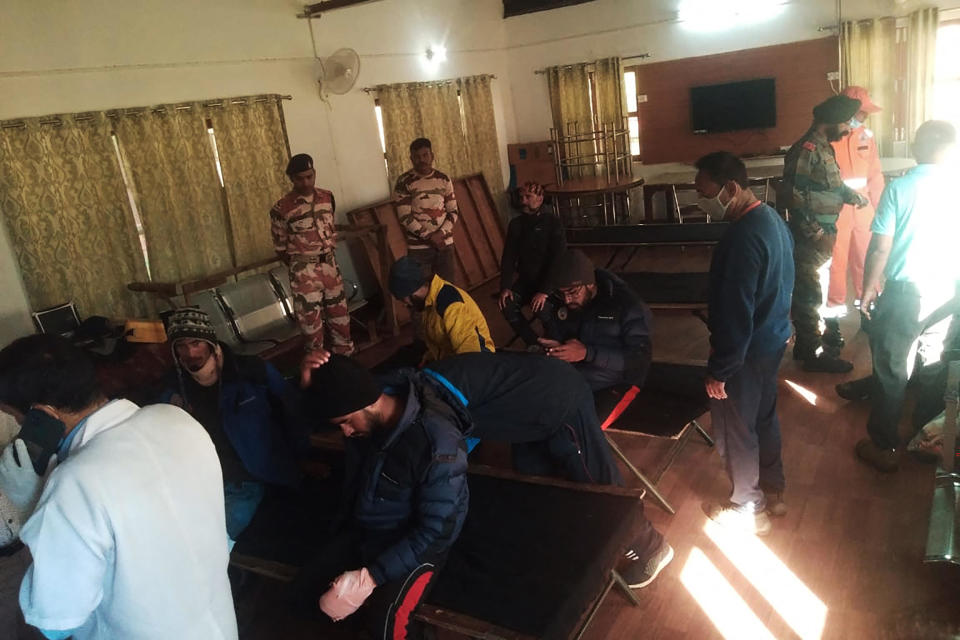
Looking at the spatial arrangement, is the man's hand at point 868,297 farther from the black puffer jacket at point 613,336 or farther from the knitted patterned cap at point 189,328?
the knitted patterned cap at point 189,328

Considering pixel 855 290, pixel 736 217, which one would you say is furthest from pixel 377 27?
pixel 736 217

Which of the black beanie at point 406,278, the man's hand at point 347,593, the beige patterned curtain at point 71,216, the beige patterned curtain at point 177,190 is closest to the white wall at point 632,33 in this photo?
the beige patterned curtain at point 177,190

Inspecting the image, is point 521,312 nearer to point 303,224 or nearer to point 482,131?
point 303,224

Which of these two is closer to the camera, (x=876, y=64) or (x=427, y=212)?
(x=427, y=212)

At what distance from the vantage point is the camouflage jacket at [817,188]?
4297 mm

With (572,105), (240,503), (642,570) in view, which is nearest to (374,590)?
(240,503)

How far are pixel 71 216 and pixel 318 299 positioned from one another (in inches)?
69.3

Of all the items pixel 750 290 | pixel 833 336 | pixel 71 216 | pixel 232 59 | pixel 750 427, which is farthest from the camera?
pixel 232 59

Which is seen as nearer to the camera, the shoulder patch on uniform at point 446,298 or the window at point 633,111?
the shoulder patch on uniform at point 446,298

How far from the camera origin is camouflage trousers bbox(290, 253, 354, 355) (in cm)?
539

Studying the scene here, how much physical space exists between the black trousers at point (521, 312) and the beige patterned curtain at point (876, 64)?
560 centimetres

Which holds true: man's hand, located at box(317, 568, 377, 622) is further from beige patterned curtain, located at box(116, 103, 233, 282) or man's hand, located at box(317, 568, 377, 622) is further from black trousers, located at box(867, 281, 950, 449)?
beige patterned curtain, located at box(116, 103, 233, 282)

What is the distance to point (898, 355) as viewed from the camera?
3.22 metres

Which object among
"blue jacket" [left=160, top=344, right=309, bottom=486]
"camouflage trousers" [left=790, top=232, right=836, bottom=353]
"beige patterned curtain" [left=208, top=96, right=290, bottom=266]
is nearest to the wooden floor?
"blue jacket" [left=160, top=344, right=309, bottom=486]
